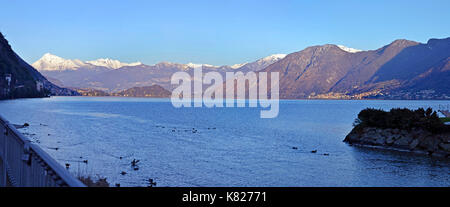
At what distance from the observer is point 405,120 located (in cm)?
4609

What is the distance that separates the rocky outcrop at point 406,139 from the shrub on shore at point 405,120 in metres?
0.51

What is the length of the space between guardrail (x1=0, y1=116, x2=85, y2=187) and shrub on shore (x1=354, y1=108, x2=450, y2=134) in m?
41.0

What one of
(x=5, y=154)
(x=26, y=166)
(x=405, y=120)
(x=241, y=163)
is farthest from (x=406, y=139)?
(x=26, y=166)

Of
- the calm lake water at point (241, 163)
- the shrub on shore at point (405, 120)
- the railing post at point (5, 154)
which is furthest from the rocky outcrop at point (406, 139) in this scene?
the railing post at point (5, 154)

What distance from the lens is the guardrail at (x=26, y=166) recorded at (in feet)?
30.3

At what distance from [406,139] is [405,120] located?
7.20 ft

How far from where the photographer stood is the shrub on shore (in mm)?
43312

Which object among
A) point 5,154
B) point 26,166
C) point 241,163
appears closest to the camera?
point 26,166

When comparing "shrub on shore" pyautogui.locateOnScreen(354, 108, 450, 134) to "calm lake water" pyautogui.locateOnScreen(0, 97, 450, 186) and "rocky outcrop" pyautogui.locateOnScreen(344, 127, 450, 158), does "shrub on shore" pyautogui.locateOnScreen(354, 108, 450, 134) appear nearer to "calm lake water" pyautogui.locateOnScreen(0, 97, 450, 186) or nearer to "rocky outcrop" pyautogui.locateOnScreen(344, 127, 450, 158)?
"rocky outcrop" pyautogui.locateOnScreen(344, 127, 450, 158)

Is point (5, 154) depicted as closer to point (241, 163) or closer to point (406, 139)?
point (241, 163)

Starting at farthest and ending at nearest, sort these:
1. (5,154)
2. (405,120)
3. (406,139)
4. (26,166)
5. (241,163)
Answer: (405,120) < (406,139) < (241,163) < (5,154) < (26,166)
